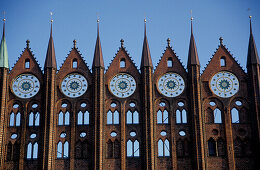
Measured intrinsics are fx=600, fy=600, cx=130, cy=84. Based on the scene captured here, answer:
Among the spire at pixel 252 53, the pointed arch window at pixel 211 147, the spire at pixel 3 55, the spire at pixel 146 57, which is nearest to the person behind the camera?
the pointed arch window at pixel 211 147

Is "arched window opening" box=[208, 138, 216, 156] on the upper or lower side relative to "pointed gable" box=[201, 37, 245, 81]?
lower

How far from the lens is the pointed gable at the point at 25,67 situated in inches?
1797

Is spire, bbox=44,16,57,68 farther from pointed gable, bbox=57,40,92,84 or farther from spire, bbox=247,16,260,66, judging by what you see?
spire, bbox=247,16,260,66

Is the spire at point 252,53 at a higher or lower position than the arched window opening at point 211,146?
higher

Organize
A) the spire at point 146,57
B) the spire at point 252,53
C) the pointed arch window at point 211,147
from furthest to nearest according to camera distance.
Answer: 1. the spire at point 252,53
2. the spire at point 146,57
3. the pointed arch window at point 211,147

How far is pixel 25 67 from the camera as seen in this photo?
46.1 metres

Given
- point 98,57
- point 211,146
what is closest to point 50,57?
point 98,57

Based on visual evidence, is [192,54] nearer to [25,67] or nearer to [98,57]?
[98,57]

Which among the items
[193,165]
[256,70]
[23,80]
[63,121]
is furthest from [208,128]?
[23,80]

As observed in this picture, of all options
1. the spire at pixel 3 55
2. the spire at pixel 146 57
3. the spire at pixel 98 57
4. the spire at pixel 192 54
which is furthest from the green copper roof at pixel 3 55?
the spire at pixel 192 54

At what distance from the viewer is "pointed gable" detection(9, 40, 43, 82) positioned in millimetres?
45656

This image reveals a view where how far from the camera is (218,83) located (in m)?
45.1

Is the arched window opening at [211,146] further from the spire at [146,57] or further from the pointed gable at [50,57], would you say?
the pointed gable at [50,57]

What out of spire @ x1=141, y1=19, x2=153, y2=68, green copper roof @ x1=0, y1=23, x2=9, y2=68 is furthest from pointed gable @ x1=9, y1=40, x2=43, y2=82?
spire @ x1=141, y1=19, x2=153, y2=68
